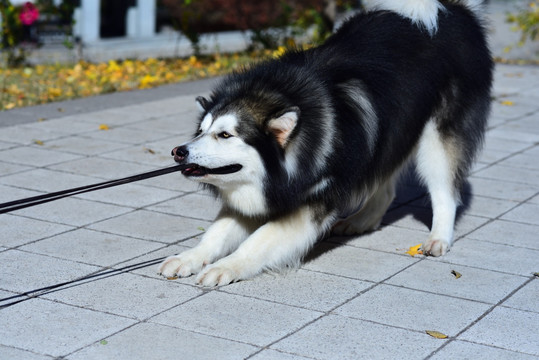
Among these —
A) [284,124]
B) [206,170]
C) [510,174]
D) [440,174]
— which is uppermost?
[284,124]

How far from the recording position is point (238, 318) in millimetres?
3877

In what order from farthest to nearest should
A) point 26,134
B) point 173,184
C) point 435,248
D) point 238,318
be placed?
1. point 26,134
2. point 173,184
3. point 435,248
4. point 238,318

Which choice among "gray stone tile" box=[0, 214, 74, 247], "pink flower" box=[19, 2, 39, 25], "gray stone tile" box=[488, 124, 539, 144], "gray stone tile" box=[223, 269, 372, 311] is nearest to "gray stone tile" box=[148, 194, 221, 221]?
"gray stone tile" box=[0, 214, 74, 247]

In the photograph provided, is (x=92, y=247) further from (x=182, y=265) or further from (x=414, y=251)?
(x=414, y=251)

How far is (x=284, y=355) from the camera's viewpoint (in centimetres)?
347

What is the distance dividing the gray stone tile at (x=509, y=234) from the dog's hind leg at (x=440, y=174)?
283 mm

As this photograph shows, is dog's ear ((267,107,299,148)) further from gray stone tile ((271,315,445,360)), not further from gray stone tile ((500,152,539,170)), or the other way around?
gray stone tile ((500,152,539,170))

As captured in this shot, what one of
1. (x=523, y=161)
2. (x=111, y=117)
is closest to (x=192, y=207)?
(x=111, y=117)

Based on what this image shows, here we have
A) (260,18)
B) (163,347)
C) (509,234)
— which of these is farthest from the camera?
(260,18)

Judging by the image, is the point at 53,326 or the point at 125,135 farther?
the point at 125,135

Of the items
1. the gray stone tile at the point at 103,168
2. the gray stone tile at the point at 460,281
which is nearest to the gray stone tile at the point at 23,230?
the gray stone tile at the point at 103,168

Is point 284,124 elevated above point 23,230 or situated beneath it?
elevated above

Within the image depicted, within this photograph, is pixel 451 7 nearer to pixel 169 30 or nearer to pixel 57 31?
pixel 57 31

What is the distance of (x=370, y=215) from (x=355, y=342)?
1823 millimetres
